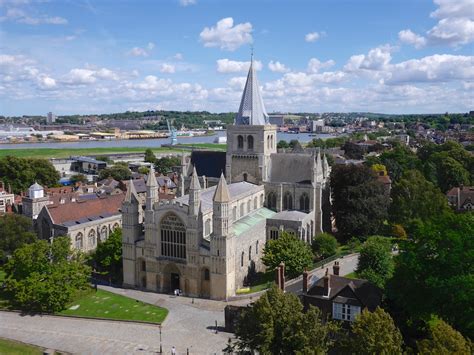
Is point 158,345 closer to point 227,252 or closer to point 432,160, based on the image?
point 227,252

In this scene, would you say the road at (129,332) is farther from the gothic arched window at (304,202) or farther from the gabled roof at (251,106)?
the gabled roof at (251,106)

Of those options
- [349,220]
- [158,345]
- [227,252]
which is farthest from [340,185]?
[158,345]

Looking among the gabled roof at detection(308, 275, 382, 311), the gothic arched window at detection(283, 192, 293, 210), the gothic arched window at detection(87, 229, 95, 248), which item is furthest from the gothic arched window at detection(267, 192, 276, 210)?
the gabled roof at detection(308, 275, 382, 311)

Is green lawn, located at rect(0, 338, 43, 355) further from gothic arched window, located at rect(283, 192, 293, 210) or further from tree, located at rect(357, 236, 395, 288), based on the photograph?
gothic arched window, located at rect(283, 192, 293, 210)

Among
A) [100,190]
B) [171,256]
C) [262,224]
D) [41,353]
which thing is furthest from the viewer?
[100,190]

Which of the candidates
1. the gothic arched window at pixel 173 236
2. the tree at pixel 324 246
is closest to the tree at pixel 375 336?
the gothic arched window at pixel 173 236

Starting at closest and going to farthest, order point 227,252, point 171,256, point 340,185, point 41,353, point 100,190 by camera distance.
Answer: point 41,353 < point 227,252 < point 171,256 < point 340,185 < point 100,190
